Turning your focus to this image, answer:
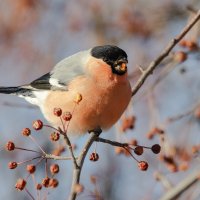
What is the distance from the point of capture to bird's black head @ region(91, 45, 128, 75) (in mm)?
2584

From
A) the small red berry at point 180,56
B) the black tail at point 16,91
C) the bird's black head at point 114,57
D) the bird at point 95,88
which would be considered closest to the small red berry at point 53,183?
the bird at point 95,88

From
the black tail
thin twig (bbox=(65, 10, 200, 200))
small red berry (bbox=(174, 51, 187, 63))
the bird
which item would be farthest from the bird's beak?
the black tail

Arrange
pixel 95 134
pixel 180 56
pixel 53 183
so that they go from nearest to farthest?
pixel 53 183
pixel 95 134
pixel 180 56

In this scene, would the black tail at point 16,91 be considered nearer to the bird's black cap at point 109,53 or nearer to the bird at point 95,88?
the bird at point 95,88

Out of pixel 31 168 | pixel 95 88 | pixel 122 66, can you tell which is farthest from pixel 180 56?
pixel 31 168

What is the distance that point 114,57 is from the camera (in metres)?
2.62

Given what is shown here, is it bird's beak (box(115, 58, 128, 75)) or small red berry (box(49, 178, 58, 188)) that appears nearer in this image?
small red berry (box(49, 178, 58, 188))

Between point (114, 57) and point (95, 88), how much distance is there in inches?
7.1

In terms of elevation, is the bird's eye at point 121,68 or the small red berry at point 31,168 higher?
the bird's eye at point 121,68

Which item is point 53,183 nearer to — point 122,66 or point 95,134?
point 95,134

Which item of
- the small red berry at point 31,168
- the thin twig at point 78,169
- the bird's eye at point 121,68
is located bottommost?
the thin twig at point 78,169

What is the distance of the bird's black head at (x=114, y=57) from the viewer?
8.48 feet

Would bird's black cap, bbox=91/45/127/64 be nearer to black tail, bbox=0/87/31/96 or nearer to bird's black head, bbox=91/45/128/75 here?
bird's black head, bbox=91/45/128/75

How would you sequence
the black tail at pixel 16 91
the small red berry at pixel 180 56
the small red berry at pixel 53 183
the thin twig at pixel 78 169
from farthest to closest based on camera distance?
1. the black tail at pixel 16 91
2. the small red berry at pixel 180 56
3. the small red berry at pixel 53 183
4. the thin twig at pixel 78 169
